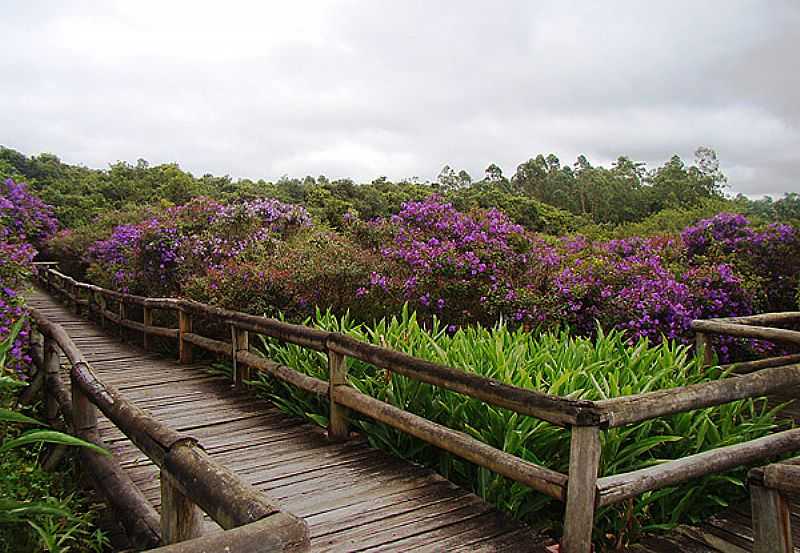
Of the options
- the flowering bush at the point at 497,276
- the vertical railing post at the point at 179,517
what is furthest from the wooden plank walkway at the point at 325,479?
the flowering bush at the point at 497,276

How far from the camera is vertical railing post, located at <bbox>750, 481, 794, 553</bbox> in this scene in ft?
6.31

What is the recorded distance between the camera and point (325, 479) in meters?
3.81

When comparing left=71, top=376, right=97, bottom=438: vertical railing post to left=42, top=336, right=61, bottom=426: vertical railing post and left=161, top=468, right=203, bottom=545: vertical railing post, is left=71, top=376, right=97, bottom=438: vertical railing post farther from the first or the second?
left=161, top=468, right=203, bottom=545: vertical railing post

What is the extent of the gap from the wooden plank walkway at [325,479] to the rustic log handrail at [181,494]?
435 millimetres

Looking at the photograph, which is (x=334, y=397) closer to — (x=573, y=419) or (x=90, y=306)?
(x=573, y=419)

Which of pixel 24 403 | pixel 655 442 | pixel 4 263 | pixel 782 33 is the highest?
pixel 782 33

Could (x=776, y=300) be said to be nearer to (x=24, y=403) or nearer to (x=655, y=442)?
(x=655, y=442)

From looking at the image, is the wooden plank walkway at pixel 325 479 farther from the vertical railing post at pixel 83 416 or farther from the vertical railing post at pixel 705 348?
the vertical railing post at pixel 705 348

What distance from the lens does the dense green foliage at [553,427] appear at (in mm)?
3418

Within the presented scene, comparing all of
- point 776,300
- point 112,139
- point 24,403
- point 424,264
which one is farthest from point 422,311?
point 112,139

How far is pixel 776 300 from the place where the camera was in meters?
8.78

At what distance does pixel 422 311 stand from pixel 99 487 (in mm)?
5092

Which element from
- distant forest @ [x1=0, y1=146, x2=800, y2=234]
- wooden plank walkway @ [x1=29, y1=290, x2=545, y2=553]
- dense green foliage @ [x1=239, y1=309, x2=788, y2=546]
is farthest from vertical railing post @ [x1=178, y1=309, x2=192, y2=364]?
distant forest @ [x1=0, y1=146, x2=800, y2=234]

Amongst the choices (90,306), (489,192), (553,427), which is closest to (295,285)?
(553,427)
